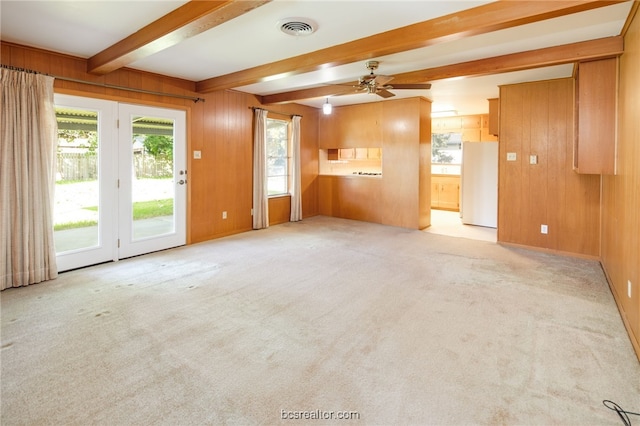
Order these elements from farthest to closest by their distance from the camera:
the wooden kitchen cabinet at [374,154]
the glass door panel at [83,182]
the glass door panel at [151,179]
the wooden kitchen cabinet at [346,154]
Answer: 1. the wooden kitchen cabinet at [346,154]
2. the wooden kitchen cabinet at [374,154]
3. the glass door panel at [151,179]
4. the glass door panel at [83,182]

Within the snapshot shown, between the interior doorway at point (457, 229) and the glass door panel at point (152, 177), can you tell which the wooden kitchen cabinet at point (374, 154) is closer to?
the interior doorway at point (457, 229)

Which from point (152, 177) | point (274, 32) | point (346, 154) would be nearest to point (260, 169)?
point (152, 177)

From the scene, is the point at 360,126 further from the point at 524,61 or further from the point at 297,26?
the point at 297,26

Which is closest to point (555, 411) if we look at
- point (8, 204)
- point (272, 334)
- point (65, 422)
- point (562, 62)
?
point (272, 334)

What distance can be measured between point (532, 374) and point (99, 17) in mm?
4291

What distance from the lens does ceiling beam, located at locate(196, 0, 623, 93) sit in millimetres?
2457

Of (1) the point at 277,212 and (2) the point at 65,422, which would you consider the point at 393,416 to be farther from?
(1) the point at 277,212

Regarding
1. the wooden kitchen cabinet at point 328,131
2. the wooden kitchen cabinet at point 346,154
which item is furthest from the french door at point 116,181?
the wooden kitchen cabinet at point 346,154

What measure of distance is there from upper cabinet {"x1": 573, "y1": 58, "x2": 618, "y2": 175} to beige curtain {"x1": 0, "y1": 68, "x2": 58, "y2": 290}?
589 centimetres

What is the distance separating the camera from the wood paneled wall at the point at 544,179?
16.4 feet

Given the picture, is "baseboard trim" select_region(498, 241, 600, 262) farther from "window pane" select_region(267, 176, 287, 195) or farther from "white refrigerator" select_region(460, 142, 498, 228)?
"window pane" select_region(267, 176, 287, 195)

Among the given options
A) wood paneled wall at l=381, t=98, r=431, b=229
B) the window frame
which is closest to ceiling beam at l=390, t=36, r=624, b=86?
wood paneled wall at l=381, t=98, r=431, b=229

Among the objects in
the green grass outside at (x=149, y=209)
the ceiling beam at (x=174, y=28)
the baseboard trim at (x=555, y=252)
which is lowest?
the baseboard trim at (x=555, y=252)

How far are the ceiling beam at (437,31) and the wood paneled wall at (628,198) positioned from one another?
0.98 meters
